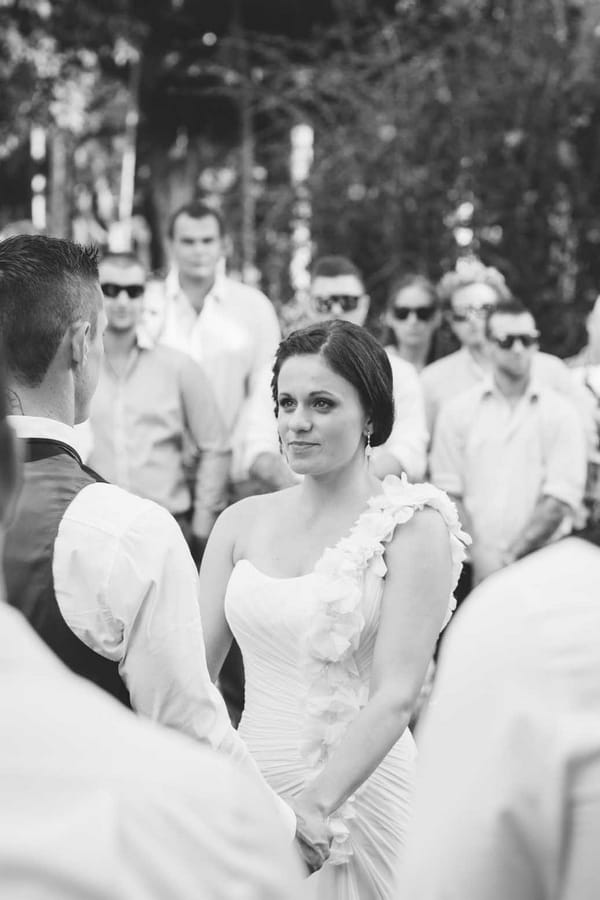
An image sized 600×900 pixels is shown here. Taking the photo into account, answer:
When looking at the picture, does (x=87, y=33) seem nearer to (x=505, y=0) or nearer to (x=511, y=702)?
(x=505, y=0)

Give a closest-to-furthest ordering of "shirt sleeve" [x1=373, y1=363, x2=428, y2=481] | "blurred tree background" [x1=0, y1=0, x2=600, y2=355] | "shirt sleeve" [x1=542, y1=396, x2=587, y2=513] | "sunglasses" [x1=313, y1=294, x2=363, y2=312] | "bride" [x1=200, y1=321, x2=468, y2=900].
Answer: "bride" [x1=200, y1=321, x2=468, y2=900] → "shirt sleeve" [x1=373, y1=363, x2=428, y2=481] → "shirt sleeve" [x1=542, y1=396, x2=587, y2=513] → "sunglasses" [x1=313, y1=294, x2=363, y2=312] → "blurred tree background" [x1=0, y1=0, x2=600, y2=355]

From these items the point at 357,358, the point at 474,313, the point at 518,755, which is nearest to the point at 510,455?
the point at 474,313

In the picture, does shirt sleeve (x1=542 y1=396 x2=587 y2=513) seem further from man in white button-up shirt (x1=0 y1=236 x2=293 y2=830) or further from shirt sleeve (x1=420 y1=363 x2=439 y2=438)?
man in white button-up shirt (x1=0 y1=236 x2=293 y2=830)

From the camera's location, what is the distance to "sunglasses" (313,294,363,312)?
687cm

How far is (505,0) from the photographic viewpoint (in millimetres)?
11312

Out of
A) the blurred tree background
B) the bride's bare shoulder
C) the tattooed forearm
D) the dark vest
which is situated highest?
the blurred tree background

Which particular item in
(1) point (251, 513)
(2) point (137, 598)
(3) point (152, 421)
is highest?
(2) point (137, 598)

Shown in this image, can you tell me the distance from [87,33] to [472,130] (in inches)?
236

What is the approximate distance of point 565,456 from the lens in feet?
21.3

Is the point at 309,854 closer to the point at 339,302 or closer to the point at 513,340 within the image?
the point at 513,340

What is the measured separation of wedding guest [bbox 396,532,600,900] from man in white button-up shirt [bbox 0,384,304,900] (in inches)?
12.3

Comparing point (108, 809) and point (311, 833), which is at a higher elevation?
point (108, 809)

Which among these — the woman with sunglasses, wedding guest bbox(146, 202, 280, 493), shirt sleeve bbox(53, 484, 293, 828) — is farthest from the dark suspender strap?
the woman with sunglasses

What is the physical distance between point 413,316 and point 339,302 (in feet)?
2.07
